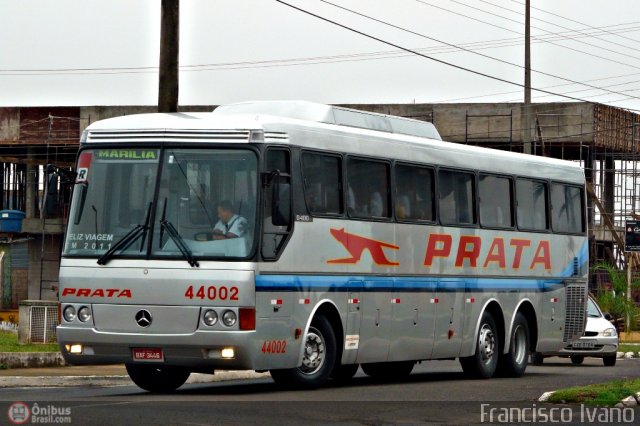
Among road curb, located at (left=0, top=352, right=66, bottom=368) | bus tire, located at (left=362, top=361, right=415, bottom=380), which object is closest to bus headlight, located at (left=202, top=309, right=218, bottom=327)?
bus tire, located at (left=362, top=361, right=415, bottom=380)

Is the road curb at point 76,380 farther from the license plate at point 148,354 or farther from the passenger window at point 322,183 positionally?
the passenger window at point 322,183

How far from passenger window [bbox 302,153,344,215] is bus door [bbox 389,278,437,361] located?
1.98 meters

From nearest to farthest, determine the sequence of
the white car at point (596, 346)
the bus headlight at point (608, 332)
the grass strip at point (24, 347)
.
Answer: the grass strip at point (24, 347) < the white car at point (596, 346) < the bus headlight at point (608, 332)

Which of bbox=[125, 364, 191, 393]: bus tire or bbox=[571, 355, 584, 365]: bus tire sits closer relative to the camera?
bbox=[125, 364, 191, 393]: bus tire

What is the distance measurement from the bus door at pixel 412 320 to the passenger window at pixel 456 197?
1186mm

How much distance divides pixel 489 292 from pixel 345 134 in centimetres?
457

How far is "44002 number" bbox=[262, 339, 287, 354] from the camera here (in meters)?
16.8

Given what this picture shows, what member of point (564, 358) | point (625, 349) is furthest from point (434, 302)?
point (625, 349)

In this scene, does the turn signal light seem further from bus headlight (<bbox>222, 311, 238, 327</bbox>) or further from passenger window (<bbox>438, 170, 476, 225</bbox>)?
passenger window (<bbox>438, 170, 476, 225</bbox>)

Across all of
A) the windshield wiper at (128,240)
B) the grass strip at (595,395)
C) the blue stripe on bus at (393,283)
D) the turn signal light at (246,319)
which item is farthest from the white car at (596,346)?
the windshield wiper at (128,240)

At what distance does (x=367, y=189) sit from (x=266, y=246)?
8.96 feet

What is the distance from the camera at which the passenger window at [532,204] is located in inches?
917

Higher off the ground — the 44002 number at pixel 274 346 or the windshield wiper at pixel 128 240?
the windshield wiper at pixel 128 240

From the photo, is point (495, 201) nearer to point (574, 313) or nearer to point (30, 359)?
point (574, 313)
